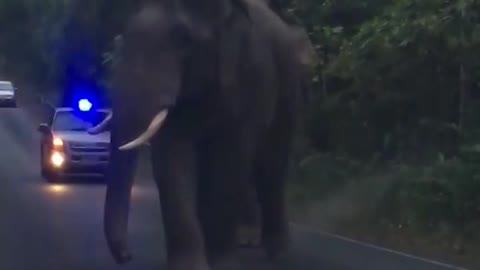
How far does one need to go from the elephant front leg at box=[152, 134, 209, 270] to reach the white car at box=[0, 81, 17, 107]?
6218cm

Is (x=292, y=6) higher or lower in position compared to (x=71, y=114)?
higher

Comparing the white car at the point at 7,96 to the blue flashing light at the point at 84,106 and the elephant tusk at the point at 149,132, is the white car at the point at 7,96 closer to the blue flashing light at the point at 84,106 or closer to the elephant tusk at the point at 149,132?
the blue flashing light at the point at 84,106

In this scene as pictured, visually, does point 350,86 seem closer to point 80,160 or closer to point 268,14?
point 80,160

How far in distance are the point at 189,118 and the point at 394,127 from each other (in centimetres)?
1153

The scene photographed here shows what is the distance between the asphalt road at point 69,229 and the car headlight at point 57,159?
0.43m

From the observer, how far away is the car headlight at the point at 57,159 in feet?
97.8

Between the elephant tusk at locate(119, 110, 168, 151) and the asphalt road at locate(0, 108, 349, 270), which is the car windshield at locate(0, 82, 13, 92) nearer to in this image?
the asphalt road at locate(0, 108, 349, 270)

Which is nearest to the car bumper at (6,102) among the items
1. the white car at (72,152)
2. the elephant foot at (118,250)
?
the white car at (72,152)

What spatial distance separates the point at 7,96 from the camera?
2965 inches

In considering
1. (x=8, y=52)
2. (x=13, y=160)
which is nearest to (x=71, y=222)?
(x=13, y=160)

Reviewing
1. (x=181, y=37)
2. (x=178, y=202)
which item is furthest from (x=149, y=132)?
(x=181, y=37)

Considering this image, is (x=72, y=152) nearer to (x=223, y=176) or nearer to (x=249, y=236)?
(x=249, y=236)

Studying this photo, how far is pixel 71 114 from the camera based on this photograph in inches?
1268

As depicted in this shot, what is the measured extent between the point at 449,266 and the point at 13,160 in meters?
21.2
